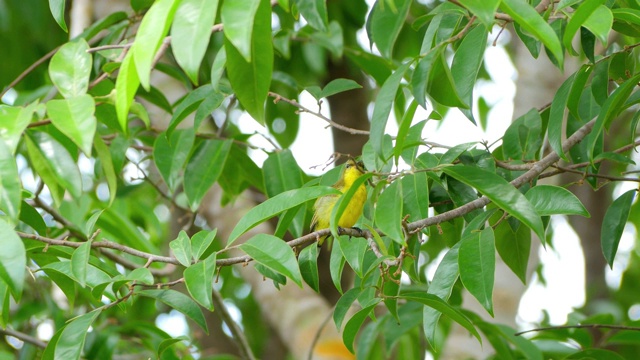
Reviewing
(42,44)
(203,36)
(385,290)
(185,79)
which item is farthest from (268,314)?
(203,36)

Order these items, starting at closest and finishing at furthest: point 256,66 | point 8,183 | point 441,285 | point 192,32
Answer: point 192,32 → point 8,183 → point 256,66 → point 441,285

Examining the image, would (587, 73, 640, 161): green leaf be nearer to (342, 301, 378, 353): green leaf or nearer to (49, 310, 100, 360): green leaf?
(342, 301, 378, 353): green leaf

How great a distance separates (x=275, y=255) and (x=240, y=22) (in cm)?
48

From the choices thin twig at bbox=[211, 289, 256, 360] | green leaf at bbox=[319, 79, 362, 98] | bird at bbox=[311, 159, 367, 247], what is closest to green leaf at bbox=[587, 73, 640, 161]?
green leaf at bbox=[319, 79, 362, 98]

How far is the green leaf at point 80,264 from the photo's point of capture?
4.90ft

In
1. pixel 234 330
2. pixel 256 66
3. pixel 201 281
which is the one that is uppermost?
pixel 256 66

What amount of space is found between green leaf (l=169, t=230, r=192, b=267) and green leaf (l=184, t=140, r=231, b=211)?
0.68m

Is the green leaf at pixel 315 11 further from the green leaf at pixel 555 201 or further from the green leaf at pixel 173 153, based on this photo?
the green leaf at pixel 173 153

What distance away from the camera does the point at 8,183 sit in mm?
1276

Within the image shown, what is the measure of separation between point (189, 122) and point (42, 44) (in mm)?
1117

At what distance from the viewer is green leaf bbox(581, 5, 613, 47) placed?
4.28 feet

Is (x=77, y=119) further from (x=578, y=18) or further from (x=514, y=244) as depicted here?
(x=514, y=244)

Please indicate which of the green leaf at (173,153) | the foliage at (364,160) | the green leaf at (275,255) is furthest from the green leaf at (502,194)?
the green leaf at (173,153)

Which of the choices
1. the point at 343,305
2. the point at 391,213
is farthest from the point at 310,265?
the point at 391,213
